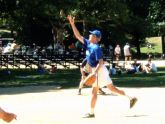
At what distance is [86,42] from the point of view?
41.7ft

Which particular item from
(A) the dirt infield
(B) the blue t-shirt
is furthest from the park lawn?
(B) the blue t-shirt

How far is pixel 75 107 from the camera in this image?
14.3 meters

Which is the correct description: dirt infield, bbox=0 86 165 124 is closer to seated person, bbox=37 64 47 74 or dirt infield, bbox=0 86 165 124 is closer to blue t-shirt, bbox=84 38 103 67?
blue t-shirt, bbox=84 38 103 67

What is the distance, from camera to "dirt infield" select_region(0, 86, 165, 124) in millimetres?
11984

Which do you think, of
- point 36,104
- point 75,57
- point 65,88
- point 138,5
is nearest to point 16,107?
point 36,104

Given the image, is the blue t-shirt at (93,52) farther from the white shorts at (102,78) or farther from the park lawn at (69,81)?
the park lawn at (69,81)

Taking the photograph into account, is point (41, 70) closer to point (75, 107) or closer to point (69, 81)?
point (69, 81)

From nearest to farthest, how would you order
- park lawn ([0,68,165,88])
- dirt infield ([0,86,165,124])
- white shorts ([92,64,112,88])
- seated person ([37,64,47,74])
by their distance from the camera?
dirt infield ([0,86,165,124]), white shorts ([92,64,112,88]), park lawn ([0,68,165,88]), seated person ([37,64,47,74])

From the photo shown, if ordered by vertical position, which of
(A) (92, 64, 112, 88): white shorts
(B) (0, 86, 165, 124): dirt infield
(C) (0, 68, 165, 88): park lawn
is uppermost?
(A) (92, 64, 112, 88): white shorts

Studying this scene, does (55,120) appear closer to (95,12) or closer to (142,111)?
(142,111)

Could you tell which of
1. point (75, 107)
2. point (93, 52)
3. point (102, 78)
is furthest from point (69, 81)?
point (93, 52)

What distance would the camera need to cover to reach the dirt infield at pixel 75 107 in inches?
472

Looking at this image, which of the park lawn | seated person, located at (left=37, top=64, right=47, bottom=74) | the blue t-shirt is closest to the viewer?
the blue t-shirt

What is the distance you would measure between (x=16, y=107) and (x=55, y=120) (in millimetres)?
2858
